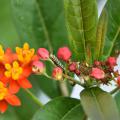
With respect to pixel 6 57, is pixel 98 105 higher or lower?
lower

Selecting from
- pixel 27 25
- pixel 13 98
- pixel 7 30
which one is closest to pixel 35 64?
pixel 13 98

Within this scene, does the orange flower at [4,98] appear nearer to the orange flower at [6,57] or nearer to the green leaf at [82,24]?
the orange flower at [6,57]

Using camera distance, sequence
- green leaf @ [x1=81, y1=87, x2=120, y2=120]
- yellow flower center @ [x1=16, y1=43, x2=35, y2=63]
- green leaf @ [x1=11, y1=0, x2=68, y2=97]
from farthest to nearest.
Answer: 1. green leaf @ [x1=11, y1=0, x2=68, y2=97]
2. yellow flower center @ [x1=16, y1=43, x2=35, y2=63]
3. green leaf @ [x1=81, y1=87, x2=120, y2=120]

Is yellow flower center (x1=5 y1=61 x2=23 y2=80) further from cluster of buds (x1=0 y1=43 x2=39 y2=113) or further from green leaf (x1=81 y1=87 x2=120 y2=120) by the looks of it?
green leaf (x1=81 y1=87 x2=120 y2=120)

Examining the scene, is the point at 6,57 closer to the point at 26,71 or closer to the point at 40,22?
the point at 26,71

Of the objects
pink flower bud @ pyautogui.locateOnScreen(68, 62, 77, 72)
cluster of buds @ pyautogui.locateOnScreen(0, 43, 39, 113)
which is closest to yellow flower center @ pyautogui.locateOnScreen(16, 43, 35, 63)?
cluster of buds @ pyautogui.locateOnScreen(0, 43, 39, 113)

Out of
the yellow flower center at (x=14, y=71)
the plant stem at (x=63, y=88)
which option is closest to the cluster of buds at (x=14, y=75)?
the yellow flower center at (x=14, y=71)

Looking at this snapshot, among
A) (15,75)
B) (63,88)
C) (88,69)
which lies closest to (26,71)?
(15,75)

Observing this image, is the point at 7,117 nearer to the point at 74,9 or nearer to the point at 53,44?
the point at 53,44
